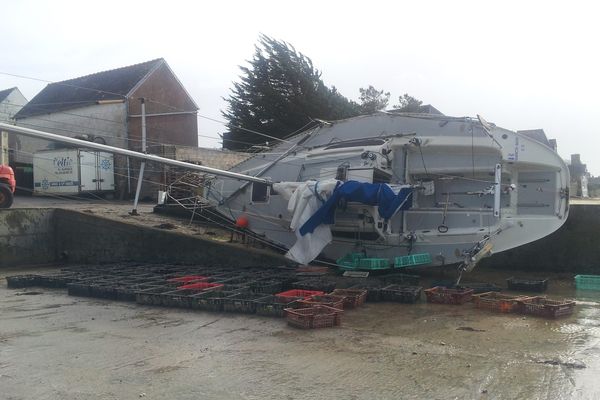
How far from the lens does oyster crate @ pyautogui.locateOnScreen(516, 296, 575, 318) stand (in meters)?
7.21

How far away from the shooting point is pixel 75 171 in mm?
23391

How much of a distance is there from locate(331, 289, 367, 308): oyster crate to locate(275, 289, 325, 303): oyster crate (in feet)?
1.07

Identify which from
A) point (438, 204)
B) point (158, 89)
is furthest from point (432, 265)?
point (158, 89)

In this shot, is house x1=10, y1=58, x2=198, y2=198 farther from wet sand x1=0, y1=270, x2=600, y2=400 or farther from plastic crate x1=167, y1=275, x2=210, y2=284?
wet sand x1=0, y1=270, x2=600, y2=400

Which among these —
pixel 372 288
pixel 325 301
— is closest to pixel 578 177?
pixel 372 288

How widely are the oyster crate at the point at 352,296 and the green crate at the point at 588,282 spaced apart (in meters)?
4.13

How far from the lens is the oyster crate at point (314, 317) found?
6797mm

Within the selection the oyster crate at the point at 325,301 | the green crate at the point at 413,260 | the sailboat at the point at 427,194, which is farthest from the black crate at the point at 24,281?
the green crate at the point at 413,260

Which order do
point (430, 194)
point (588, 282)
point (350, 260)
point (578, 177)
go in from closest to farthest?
point (588, 282)
point (430, 194)
point (350, 260)
point (578, 177)

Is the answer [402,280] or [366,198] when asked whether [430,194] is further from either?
[402,280]

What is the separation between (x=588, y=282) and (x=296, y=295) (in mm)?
5366

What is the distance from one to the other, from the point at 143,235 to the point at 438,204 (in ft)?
25.5

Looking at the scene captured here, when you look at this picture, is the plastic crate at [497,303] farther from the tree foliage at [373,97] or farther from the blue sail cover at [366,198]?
the tree foliage at [373,97]

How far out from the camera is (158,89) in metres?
31.1
